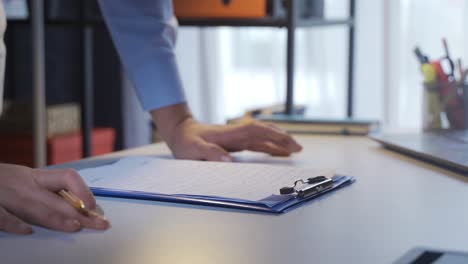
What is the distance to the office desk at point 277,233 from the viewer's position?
0.54m

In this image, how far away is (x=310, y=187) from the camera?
764 mm

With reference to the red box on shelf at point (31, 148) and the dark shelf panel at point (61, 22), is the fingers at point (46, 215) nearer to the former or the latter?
the dark shelf panel at point (61, 22)

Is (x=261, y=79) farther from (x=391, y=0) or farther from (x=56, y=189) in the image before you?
(x=56, y=189)

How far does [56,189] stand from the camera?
0.63m

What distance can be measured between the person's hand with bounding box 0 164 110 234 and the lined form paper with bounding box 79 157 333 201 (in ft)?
0.48

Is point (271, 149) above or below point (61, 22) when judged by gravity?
below

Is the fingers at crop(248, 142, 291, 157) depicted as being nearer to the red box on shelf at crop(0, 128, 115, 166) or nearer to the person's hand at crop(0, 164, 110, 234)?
the person's hand at crop(0, 164, 110, 234)

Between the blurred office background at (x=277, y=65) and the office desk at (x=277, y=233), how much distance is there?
2.19m

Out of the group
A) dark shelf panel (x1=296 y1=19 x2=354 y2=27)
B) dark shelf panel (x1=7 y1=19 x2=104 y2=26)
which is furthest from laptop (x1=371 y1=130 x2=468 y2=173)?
dark shelf panel (x1=7 y1=19 x2=104 y2=26)

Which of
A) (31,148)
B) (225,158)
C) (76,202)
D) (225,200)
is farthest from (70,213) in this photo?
(31,148)

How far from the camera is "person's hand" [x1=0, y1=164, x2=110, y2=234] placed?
61cm

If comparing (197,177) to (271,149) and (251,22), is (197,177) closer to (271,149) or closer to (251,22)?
(271,149)

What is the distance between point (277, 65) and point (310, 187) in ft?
8.40

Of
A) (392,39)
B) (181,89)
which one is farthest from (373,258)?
(392,39)
